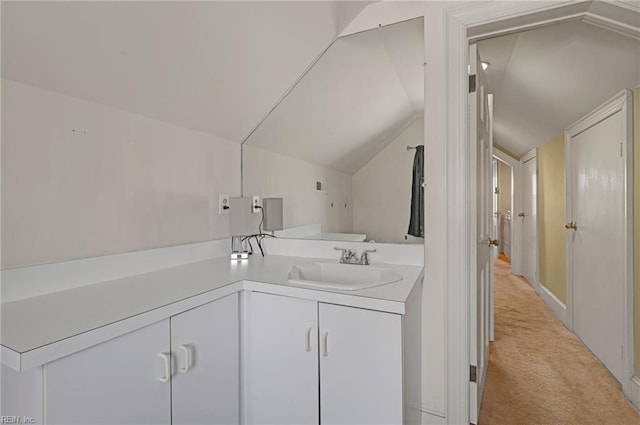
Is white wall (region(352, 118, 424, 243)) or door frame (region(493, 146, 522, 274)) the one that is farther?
door frame (region(493, 146, 522, 274))

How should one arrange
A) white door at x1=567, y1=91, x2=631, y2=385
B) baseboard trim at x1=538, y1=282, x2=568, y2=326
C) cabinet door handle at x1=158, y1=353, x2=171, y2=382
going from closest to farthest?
cabinet door handle at x1=158, y1=353, x2=171, y2=382 < white door at x1=567, y1=91, x2=631, y2=385 < baseboard trim at x1=538, y1=282, x2=568, y2=326

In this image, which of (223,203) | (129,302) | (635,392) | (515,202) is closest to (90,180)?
(129,302)

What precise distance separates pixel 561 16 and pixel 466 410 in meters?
1.80

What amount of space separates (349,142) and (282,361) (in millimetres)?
1290

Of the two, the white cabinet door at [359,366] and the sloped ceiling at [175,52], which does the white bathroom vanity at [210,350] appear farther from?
the sloped ceiling at [175,52]

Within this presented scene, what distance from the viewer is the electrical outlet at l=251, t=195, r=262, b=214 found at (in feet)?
6.89

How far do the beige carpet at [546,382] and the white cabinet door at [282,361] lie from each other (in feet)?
3.46

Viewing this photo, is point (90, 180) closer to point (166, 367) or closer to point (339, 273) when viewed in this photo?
point (166, 367)

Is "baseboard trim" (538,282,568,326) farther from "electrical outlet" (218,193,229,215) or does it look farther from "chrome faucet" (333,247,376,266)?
"electrical outlet" (218,193,229,215)

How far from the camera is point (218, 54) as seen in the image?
4.81ft

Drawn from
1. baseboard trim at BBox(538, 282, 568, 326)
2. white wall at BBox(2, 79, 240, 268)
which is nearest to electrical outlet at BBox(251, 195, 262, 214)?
white wall at BBox(2, 79, 240, 268)

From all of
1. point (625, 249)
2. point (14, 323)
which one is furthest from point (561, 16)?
point (14, 323)

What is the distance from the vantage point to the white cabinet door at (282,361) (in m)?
1.24

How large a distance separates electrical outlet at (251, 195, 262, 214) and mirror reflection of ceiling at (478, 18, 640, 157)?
5.68 feet
